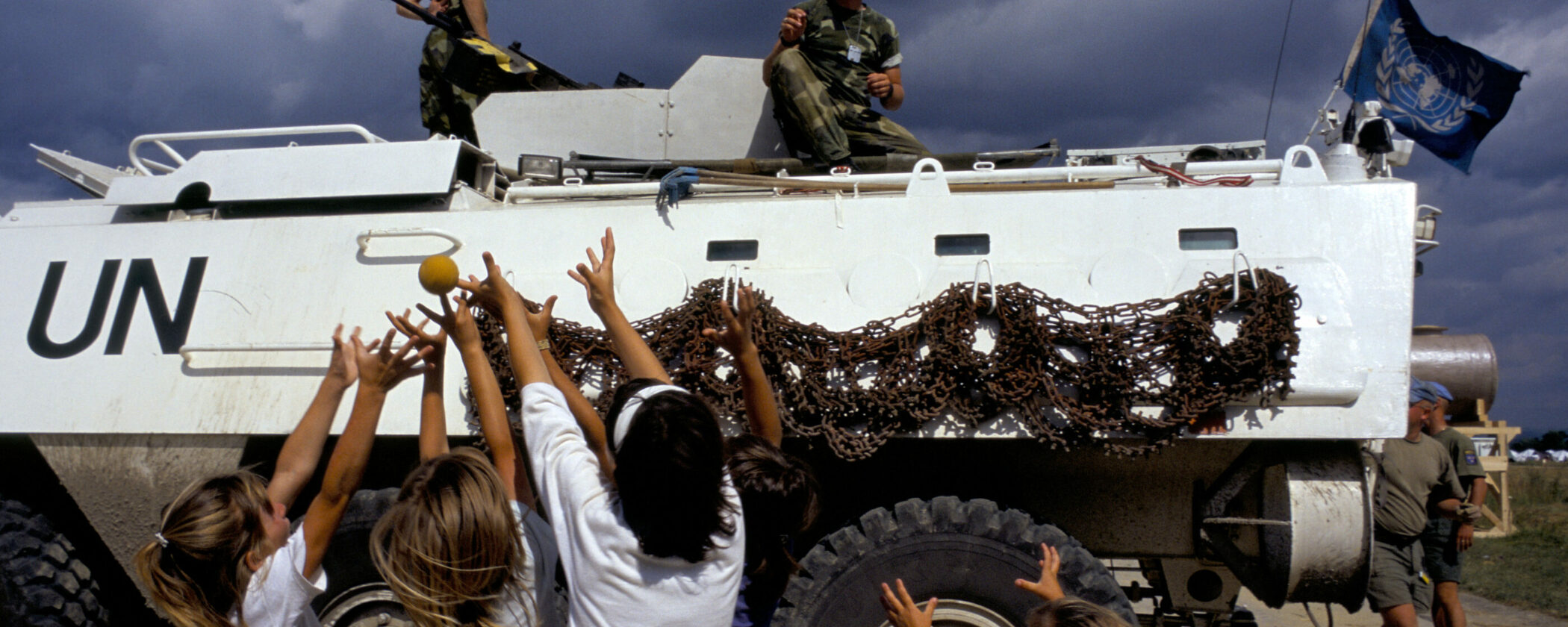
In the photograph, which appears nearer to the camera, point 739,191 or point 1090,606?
point 1090,606

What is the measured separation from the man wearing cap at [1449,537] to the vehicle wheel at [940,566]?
303 cm

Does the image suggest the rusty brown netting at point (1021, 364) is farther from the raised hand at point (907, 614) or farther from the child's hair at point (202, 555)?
the child's hair at point (202, 555)

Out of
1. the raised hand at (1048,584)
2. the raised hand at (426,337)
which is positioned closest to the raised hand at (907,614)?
the raised hand at (1048,584)

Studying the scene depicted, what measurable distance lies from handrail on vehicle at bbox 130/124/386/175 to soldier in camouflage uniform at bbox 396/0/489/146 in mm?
1606

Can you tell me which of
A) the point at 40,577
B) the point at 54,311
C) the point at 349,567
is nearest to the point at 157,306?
the point at 54,311

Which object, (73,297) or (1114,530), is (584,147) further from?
(1114,530)

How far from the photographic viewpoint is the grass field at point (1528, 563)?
705 cm

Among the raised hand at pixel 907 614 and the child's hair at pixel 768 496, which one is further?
the raised hand at pixel 907 614

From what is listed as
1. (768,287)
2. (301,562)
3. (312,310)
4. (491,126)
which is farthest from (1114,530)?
(491,126)

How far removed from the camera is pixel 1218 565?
404 cm

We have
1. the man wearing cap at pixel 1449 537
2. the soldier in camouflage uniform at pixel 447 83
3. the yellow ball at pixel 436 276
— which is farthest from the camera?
the soldier in camouflage uniform at pixel 447 83

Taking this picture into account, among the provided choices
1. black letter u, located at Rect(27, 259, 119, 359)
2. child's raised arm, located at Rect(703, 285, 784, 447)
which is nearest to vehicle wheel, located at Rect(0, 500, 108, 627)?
black letter u, located at Rect(27, 259, 119, 359)

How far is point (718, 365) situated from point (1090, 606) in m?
1.64

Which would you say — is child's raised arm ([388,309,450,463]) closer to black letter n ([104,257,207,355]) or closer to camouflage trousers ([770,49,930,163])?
black letter n ([104,257,207,355])
